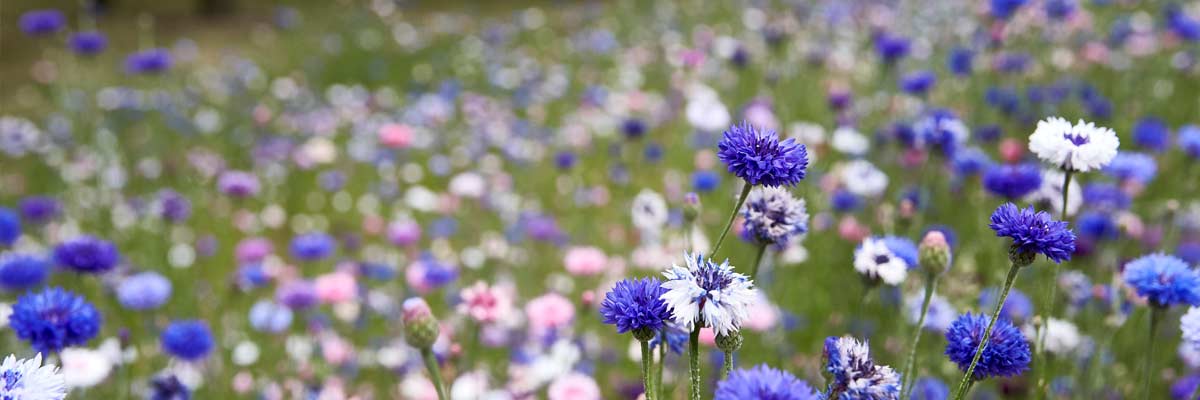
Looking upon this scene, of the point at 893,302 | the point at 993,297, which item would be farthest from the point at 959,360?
the point at 893,302

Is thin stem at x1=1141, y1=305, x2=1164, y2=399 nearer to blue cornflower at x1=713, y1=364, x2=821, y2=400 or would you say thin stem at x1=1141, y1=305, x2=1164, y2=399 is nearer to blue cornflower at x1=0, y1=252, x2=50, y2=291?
blue cornflower at x1=713, y1=364, x2=821, y2=400

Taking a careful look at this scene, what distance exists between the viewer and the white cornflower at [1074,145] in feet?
4.03

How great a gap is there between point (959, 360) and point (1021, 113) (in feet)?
9.37

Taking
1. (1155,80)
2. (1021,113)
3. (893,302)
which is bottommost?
(893,302)

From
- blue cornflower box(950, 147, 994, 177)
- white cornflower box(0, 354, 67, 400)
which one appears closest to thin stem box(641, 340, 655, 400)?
white cornflower box(0, 354, 67, 400)

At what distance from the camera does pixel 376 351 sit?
2746mm

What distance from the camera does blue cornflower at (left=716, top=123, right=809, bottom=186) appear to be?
1079 millimetres

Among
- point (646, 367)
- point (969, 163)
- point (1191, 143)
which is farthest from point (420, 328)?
point (1191, 143)

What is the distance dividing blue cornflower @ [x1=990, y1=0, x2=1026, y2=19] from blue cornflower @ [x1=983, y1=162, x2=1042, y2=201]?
5.20 ft

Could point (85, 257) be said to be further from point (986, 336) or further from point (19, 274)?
point (986, 336)

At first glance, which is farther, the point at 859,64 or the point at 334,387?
the point at 859,64

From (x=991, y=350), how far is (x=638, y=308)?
1.73 feet

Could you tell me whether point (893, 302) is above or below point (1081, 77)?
below

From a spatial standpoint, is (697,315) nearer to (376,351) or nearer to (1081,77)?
(376,351)
